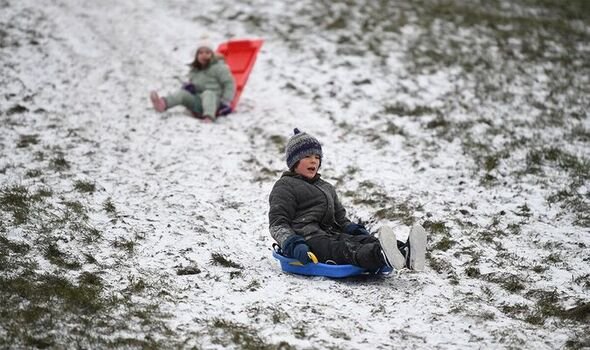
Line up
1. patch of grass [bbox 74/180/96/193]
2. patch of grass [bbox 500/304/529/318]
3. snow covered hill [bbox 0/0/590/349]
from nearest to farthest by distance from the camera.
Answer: snow covered hill [bbox 0/0/590/349] < patch of grass [bbox 500/304/529/318] < patch of grass [bbox 74/180/96/193]

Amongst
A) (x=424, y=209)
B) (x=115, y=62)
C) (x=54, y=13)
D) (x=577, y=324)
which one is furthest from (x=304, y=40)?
(x=577, y=324)

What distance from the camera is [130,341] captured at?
3.70m

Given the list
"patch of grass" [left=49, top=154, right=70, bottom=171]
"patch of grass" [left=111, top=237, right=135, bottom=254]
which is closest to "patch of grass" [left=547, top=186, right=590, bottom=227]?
"patch of grass" [left=111, top=237, right=135, bottom=254]

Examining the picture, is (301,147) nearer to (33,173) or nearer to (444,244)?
(444,244)

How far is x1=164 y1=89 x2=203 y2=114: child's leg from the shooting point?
8891 mm

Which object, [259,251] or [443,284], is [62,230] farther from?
[443,284]

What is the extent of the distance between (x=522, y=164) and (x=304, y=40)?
5.71 metres

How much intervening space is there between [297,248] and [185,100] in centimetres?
484

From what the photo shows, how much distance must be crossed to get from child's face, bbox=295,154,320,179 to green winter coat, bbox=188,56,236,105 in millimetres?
4094

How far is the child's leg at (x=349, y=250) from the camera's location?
4.58 metres

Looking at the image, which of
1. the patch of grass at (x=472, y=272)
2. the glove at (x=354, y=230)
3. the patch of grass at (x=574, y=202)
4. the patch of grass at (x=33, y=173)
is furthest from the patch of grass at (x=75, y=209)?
the patch of grass at (x=574, y=202)

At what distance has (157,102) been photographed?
28.9 feet

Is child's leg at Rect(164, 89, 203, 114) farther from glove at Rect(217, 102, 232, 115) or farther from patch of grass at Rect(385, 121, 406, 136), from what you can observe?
patch of grass at Rect(385, 121, 406, 136)

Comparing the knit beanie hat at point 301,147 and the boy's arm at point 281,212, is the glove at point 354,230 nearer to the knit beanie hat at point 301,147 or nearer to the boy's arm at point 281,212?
the boy's arm at point 281,212
